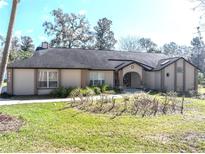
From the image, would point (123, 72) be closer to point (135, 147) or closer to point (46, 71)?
point (46, 71)

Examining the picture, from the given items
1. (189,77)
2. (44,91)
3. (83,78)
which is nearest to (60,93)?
(44,91)

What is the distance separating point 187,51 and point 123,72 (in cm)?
7986

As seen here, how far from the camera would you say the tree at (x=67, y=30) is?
197 feet

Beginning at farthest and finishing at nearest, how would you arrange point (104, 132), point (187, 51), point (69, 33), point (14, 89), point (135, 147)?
point (187, 51) < point (69, 33) < point (14, 89) < point (104, 132) < point (135, 147)

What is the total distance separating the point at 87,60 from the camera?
33.3 meters

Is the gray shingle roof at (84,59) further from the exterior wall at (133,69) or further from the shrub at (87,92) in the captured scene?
the shrub at (87,92)

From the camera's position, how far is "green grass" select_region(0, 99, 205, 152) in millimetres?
9547

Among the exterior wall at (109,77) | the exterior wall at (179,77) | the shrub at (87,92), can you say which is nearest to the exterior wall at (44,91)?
the shrub at (87,92)

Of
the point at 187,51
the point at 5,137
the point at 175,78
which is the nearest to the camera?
the point at 5,137

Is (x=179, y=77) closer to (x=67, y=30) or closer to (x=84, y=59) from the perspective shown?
(x=84, y=59)

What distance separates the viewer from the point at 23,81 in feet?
91.6

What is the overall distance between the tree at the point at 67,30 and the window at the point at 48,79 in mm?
31378

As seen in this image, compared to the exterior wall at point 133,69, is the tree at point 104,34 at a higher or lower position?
higher

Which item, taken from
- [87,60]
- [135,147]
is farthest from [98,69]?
[135,147]
